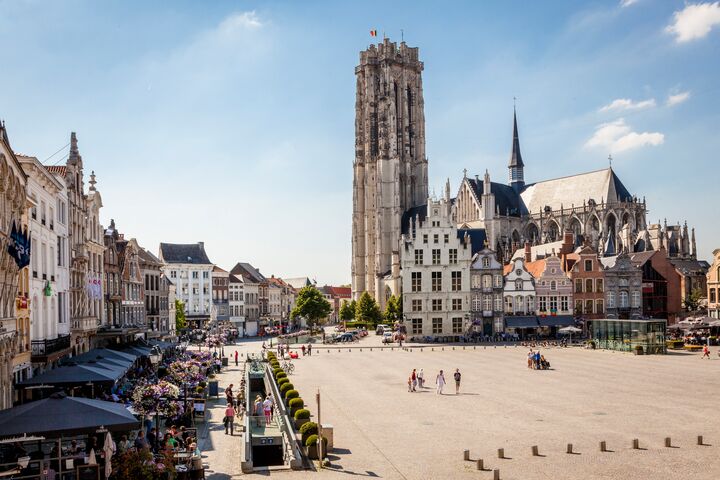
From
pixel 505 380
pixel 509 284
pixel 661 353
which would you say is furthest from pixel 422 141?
pixel 505 380

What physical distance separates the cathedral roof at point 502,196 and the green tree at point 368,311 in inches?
1108

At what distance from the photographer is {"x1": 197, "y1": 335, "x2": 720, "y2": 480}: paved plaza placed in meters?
21.0

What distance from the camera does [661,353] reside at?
5978 centimetres

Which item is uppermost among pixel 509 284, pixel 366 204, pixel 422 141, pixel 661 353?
pixel 422 141

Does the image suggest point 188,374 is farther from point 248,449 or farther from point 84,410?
point 84,410

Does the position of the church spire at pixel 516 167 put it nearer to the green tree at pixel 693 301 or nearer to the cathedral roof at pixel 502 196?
the cathedral roof at pixel 502 196

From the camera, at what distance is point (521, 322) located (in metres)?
81.4

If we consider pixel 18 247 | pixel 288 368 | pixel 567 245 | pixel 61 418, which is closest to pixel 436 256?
pixel 567 245

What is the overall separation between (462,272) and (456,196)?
51970 millimetres

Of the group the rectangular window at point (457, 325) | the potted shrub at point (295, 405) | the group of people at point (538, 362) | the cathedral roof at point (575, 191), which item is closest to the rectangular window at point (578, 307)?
the rectangular window at point (457, 325)

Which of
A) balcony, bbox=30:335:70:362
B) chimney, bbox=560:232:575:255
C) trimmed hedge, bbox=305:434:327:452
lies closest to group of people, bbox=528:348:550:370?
trimmed hedge, bbox=305:434:327:452

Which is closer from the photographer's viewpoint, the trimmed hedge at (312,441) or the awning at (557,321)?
the trimmed hedge at (312,441)

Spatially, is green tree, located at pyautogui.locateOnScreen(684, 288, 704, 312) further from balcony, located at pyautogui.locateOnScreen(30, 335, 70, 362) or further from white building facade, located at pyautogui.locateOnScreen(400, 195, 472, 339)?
balcony, located at pyautogui.locateOnScreen(30, 335, 70, 362)

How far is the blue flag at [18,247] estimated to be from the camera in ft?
77.1
